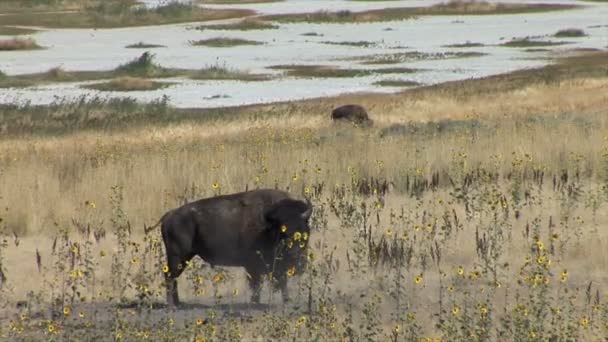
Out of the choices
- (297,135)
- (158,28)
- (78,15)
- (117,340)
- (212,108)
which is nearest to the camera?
(117,340)

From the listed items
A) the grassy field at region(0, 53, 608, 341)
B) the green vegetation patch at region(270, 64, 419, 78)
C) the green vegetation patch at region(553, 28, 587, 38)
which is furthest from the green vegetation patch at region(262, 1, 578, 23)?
the grassy field at region(0, 53, 608, 341)

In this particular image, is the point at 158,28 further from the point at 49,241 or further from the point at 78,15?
the point at 49,241

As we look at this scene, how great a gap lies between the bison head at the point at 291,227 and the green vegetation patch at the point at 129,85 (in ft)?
104

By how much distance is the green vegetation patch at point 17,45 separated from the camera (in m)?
59.3

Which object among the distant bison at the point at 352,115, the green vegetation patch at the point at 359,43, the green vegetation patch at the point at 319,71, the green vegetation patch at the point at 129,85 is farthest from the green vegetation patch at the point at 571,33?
the distant bison at the point at 352,115

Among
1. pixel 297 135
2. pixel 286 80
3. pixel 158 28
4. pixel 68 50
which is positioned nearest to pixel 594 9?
pixel 158 28

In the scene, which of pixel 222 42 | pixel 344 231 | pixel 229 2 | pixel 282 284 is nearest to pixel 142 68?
pixel 222 42

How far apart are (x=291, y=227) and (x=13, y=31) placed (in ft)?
200

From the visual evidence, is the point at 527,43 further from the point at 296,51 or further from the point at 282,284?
the point at 282,284

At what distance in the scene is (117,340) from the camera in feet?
26.6

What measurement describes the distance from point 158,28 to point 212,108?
132ft

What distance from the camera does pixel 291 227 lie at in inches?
426

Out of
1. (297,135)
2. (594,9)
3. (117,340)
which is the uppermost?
(117,340)

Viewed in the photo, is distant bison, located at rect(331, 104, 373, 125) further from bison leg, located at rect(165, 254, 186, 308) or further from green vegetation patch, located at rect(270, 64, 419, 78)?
green vegetation patch, located at rect(270, 64, 419, 78)
